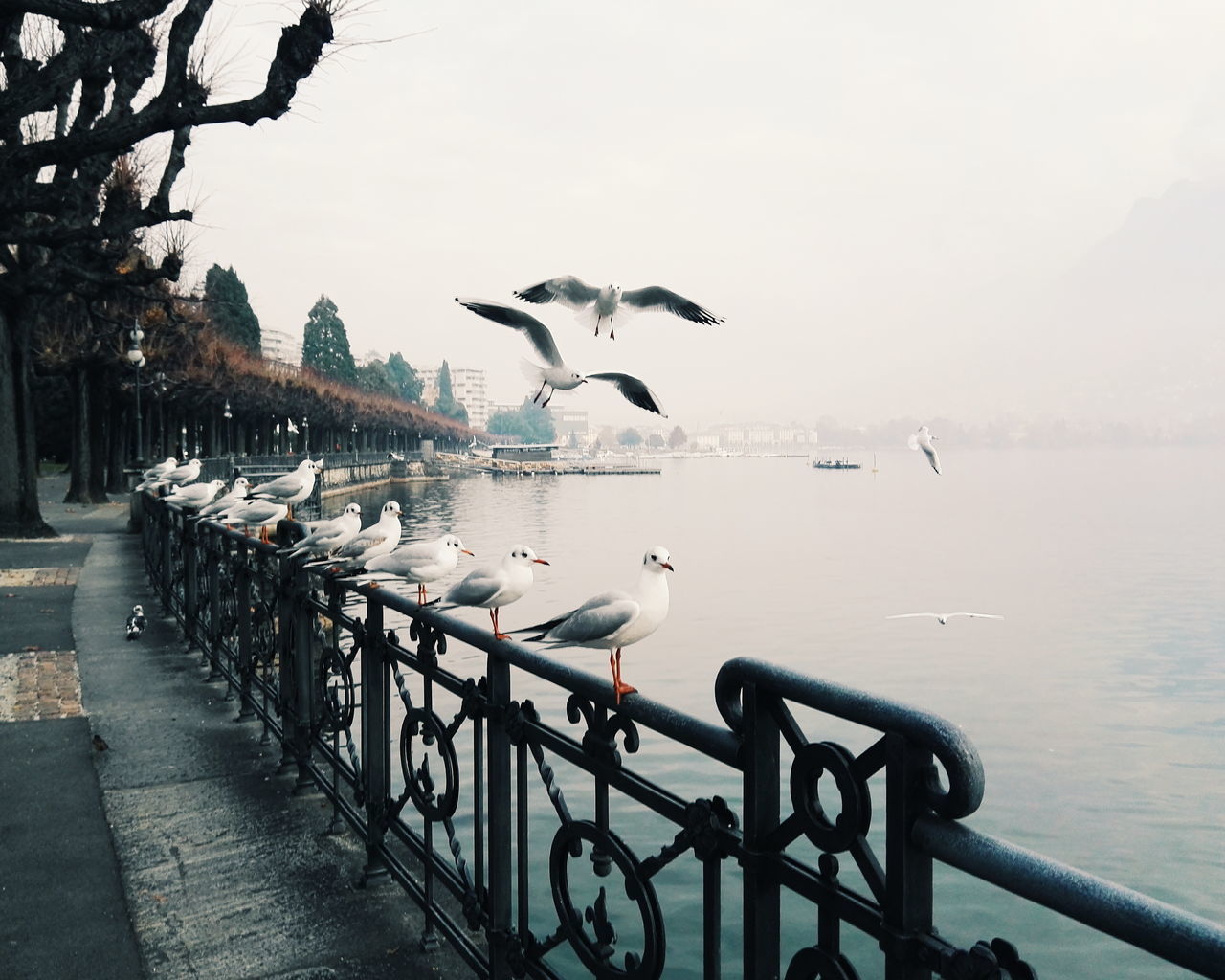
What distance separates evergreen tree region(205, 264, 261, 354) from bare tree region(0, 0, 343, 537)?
1686 inches

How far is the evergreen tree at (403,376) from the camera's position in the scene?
158500 millimetres

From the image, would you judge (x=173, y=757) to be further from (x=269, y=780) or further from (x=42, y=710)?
(x=42, y=710)

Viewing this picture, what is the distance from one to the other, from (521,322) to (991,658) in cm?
2386

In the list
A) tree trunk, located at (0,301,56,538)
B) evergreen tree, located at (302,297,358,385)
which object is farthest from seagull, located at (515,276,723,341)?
evergreen tree, located at (302,297,358,385)

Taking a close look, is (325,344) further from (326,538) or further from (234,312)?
(326,538)

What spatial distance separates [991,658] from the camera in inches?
1049

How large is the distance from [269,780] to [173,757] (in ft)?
2.64

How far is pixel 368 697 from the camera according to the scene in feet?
14.2

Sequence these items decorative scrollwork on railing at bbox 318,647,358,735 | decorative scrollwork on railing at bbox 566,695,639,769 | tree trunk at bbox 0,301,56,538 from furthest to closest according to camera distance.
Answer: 1. tree trunk at bbox 0,301,56,538
2. decorative scrollwork on railing at bbox 318,647,358,735
3. decorative scrollwork on railing at bbox 566,695,639,769

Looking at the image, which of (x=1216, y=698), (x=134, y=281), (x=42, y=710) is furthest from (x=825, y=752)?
(x=1216, y=698)

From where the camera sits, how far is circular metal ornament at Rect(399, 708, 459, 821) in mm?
3512

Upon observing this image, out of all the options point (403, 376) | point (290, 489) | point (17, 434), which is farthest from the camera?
point (403, 376)

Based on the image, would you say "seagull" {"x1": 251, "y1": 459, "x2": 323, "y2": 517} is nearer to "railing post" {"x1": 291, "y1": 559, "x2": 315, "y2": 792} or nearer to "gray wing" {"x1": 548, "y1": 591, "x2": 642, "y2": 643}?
"railing post" {"x1": 291, "y1": 559, "x2": 315, "y2": 792}

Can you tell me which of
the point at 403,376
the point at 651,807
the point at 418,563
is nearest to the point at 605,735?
the point at 651,807
